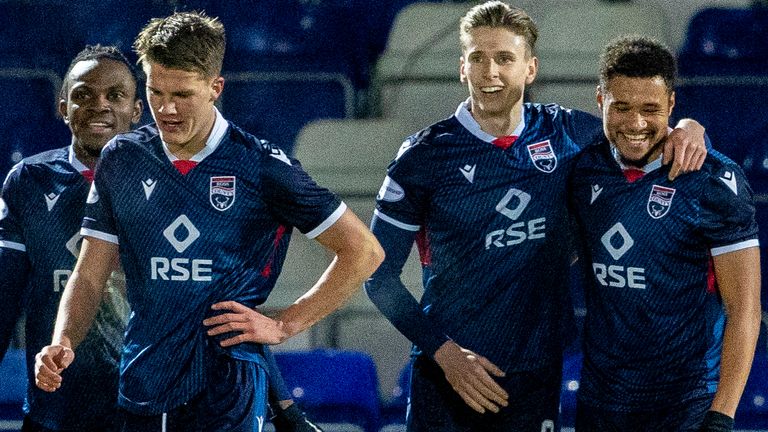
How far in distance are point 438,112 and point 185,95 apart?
3.67m

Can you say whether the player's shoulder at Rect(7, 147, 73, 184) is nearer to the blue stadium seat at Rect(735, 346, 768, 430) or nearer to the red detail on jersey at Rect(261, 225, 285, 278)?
the red detail on jersey at Rect(261, 225, 285, 278)

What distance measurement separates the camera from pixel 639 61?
3357 millimetres

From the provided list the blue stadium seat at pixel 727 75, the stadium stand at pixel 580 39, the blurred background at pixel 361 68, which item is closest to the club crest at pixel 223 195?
the blurred background at pixel 361 68

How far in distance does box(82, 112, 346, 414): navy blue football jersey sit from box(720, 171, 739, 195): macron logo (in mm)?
1004

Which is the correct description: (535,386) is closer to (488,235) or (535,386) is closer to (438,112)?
(488,235)

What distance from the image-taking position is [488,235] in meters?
3.60

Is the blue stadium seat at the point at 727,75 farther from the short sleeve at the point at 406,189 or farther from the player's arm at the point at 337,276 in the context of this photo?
the player's arm at the point at 337,276

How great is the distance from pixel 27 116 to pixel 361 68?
6.19ft

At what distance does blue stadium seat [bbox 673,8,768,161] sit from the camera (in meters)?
6.66

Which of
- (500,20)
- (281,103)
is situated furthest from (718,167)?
(281,103)

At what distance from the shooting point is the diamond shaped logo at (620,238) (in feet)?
11.0

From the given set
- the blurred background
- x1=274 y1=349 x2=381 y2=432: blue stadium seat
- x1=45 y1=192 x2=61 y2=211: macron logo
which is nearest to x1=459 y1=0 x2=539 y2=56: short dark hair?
x1=45 y1=192 x2=61 y2=211: macron logo

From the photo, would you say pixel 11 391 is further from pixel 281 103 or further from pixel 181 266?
pixel 281 103

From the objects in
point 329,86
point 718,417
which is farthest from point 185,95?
point 329,86
